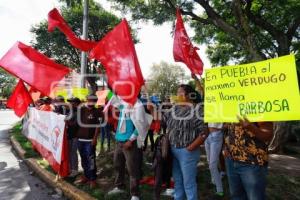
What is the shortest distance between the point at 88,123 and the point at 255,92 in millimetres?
3804

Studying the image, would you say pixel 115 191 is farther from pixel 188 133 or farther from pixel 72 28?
pixel 72 28

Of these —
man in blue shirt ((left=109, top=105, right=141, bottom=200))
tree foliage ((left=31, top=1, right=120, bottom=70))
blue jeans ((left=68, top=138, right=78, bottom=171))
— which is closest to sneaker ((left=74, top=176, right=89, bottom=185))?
blue jeans ((left=68, top=138, right=78, bottom=171))

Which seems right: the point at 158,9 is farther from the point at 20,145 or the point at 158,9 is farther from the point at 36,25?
the point at 36,25

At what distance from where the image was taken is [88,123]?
21.6 feet

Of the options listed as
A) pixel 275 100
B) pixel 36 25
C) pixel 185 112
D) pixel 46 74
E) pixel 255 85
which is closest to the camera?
pixel 275 100

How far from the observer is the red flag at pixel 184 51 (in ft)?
20.8

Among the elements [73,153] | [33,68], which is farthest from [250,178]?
[33,68]

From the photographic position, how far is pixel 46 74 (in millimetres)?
7996

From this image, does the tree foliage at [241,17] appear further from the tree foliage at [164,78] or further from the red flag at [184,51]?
the tree foliage at [164,78]

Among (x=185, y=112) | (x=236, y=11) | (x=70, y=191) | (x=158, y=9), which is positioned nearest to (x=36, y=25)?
(x=158, y=9)

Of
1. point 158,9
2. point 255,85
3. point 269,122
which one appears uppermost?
point 158,9

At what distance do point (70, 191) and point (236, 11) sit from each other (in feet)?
21.4

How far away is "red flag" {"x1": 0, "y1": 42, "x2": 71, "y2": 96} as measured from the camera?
793 centimetres

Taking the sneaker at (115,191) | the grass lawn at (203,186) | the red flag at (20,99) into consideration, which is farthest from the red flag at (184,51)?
the red flag at (20,99)
